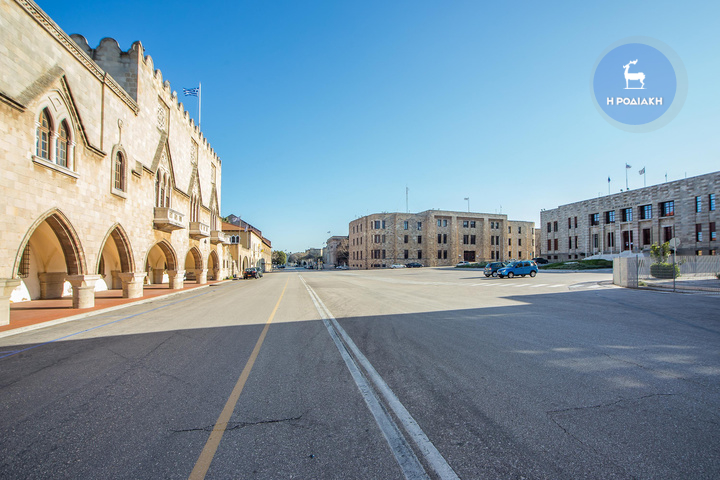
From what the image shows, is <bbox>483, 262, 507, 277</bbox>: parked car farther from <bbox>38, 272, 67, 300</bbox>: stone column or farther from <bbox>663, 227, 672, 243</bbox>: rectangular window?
<bbox>38, 272, 67, 300</bbox>: stone column

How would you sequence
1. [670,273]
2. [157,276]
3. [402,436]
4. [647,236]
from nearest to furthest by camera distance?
[402,436]
[670,273]
[157,276]
[647,236]

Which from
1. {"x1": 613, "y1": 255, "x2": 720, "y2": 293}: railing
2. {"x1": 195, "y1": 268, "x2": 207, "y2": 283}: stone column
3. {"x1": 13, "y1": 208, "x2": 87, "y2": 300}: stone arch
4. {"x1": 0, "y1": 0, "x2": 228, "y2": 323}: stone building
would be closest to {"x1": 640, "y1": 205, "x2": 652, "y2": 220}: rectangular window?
{"x1": 613, "y1": 255, "x2": 720, "y2": 293}: railing

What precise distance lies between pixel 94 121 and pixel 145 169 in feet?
17.8

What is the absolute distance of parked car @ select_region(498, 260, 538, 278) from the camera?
36.9 m

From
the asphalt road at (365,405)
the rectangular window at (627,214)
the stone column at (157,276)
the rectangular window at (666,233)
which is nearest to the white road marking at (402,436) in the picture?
the asphalt road at (365,405)

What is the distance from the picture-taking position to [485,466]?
→ 9.55 feet

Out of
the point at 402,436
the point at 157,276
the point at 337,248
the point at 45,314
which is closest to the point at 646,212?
the point at 157,276

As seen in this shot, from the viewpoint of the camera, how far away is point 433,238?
8475 centimetres

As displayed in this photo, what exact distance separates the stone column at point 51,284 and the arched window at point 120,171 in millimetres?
5620

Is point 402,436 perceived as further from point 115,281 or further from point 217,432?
point 115,281

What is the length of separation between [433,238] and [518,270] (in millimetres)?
47613

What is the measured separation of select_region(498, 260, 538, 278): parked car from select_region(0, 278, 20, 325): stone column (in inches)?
1441

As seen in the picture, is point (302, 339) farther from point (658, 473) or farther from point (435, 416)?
point (658, 473)

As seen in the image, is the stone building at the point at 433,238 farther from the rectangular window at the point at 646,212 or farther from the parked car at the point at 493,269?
the parked car at the point at 493,269
